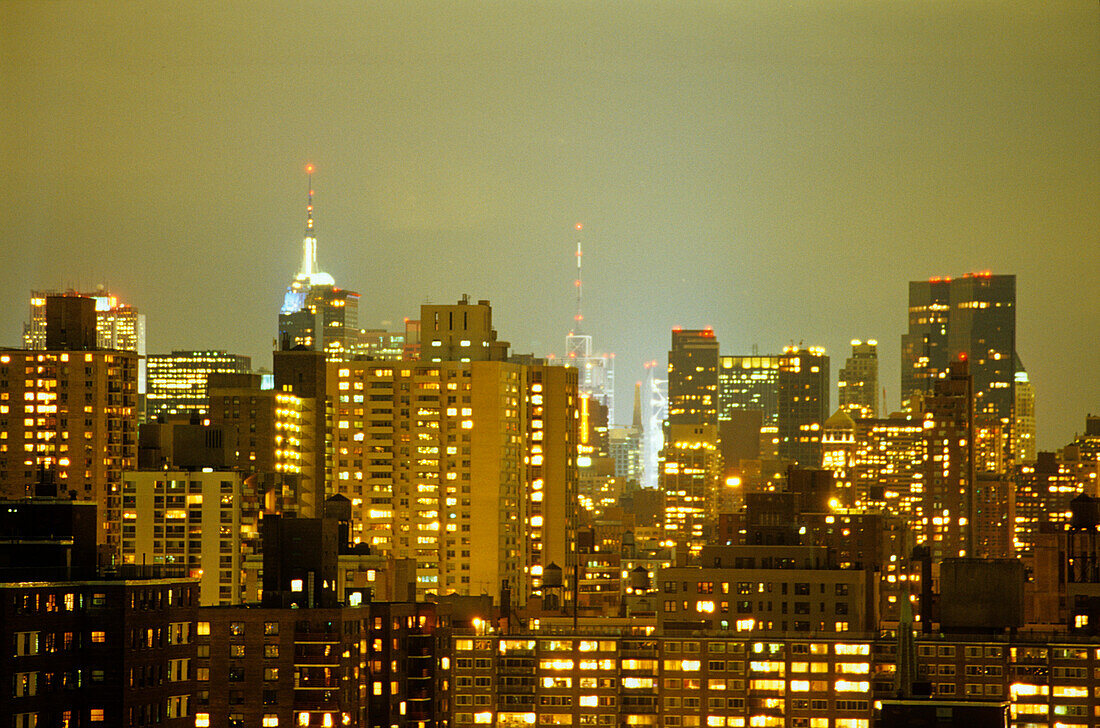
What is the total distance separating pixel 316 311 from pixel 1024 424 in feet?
178

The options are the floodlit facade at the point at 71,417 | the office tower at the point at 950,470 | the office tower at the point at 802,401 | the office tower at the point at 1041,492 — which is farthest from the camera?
the office tower at the point at 802,401

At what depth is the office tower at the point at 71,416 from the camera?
3600 inches

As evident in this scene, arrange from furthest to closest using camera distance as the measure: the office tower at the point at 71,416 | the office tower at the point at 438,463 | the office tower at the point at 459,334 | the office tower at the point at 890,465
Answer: the office tower at the point at 890,465, the office tower at the point at 459,334, the office tower at the point at 438,463, the office tower at the point at 71,416

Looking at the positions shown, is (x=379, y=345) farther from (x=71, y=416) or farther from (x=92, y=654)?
(x=92, y=654)

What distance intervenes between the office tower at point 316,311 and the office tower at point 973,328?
47409mm

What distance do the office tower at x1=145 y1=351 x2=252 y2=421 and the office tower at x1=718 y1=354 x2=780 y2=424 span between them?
6025cm

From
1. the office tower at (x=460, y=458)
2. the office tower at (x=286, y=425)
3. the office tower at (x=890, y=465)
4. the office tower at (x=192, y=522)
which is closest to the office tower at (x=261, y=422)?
the office tower at (x=286, y=425)

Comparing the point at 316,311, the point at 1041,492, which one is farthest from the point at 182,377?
the point at 1041,492

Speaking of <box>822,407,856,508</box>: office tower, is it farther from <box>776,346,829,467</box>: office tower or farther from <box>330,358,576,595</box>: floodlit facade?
<box>330,358,576,595</box>: floodlit facade

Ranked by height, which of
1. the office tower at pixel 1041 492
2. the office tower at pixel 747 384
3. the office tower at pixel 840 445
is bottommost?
the office tower at pixel 1041 492

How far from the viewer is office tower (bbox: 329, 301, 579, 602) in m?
93.7

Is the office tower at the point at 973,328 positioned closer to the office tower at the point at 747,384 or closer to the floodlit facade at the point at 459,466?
the office tower at the point at 747,384

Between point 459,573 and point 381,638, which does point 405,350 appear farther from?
point 381,638

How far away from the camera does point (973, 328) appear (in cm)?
16425
